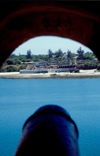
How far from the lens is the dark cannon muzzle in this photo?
108 centimetres

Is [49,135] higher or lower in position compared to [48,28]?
lower

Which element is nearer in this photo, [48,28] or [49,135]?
[49,135]

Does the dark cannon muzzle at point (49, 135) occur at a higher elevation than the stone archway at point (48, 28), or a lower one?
lower

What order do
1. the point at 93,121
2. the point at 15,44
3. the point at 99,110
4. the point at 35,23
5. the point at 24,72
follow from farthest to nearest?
the point at 24,72 < the point at 99,110 < the point at 93,121 < the point at 15,44 < the point at 35,23

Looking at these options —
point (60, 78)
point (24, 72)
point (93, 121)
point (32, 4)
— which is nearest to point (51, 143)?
point (32, 4)

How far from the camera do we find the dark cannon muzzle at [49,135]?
1.08 m

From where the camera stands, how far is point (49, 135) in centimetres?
117

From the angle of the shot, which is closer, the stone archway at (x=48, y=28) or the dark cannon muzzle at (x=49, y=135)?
the dark cannon muzzle at (x=49, y=135)

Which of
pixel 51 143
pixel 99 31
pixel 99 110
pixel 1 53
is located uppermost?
pixel 99 31

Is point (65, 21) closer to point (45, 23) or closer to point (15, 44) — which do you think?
point (45, 23)

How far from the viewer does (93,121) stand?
11344 millimetres

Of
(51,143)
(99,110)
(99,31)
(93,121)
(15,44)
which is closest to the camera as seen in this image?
(51,143)

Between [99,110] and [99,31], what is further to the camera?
[99,110]

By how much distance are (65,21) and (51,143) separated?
0.81 meters
